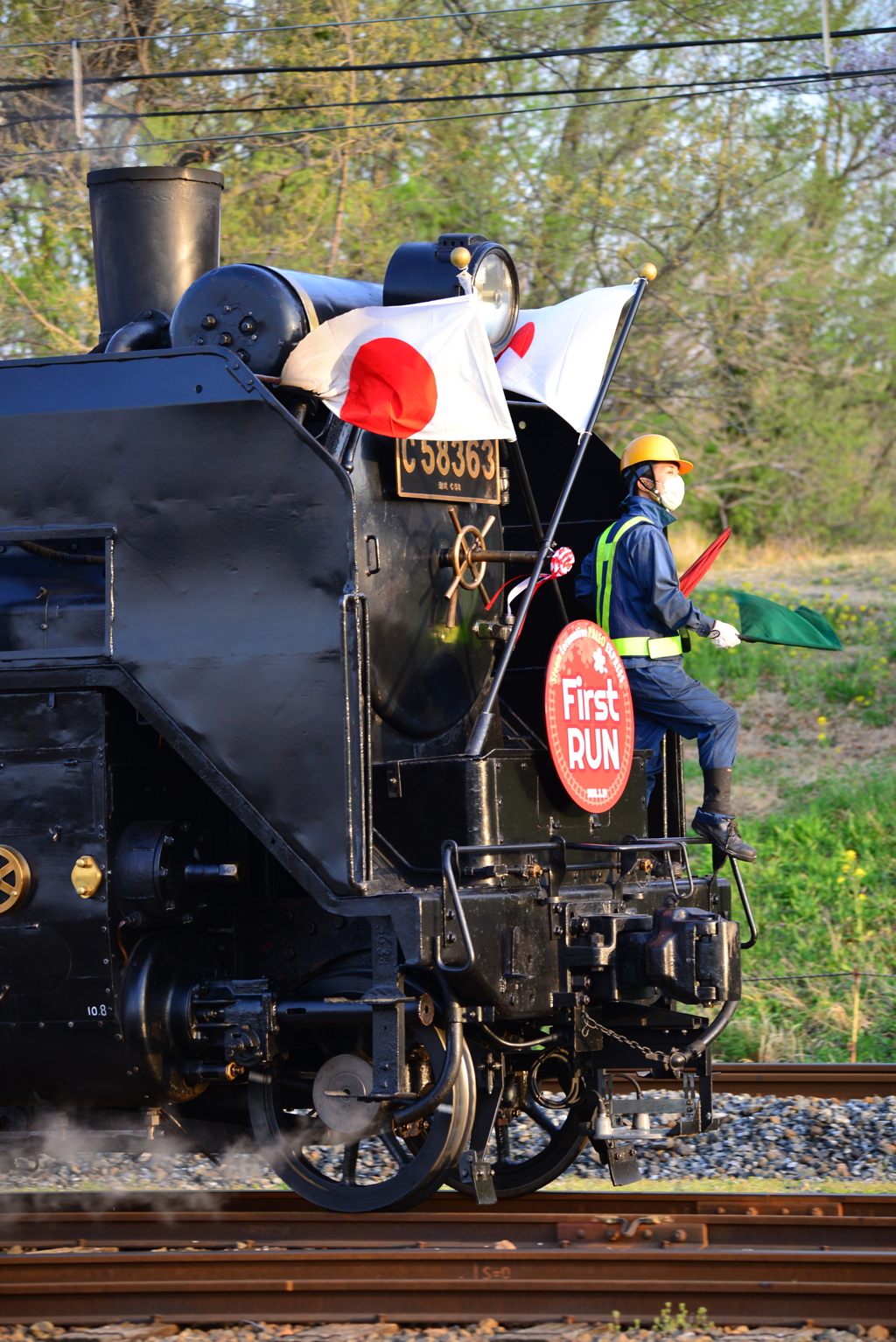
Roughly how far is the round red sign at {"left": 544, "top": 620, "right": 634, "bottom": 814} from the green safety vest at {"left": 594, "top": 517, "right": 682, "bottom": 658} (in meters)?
0.29

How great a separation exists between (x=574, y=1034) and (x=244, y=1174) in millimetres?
2198

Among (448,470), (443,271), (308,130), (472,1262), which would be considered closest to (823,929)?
(472,1262)

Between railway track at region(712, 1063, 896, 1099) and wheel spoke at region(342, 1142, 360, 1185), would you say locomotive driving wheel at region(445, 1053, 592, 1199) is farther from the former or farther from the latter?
railway track at region(712, 1063, 896, 1099)

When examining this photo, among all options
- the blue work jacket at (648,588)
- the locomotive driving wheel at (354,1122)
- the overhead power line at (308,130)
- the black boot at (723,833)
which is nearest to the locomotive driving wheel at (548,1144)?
the locomotive driving wheel at (354,1122)

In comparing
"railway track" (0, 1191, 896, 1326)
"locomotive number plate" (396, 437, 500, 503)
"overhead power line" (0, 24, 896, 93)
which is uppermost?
"overhead power line" (0, 24, 896, 93)

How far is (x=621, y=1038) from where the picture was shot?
5.29m

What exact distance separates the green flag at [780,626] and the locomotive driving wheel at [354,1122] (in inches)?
92.2

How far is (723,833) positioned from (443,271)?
2.28 m

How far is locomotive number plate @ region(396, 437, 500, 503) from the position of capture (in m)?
5.09

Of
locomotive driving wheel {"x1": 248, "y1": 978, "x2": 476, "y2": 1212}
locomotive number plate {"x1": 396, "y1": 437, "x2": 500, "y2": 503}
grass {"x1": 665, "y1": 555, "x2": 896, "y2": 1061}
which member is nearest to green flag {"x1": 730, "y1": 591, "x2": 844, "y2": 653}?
locomotive number plate {"x1": 396, "y1": 437, "x2": 500, "y2": 503}

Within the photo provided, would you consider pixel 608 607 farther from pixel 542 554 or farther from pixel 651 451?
pixel 542 554

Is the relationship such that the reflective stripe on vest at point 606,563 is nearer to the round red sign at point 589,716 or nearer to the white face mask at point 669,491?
the white face mask at point 669,491

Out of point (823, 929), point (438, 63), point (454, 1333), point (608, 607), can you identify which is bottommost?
point (454, 1333)

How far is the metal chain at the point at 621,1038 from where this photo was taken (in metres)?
5.27
